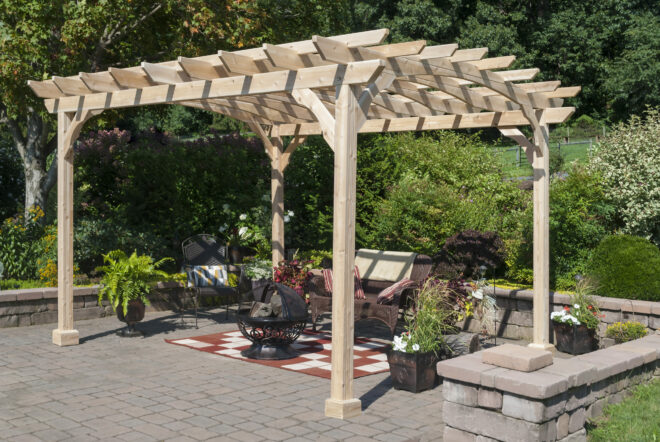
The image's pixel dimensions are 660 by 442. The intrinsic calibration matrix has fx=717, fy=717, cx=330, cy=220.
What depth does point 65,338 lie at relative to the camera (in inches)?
312

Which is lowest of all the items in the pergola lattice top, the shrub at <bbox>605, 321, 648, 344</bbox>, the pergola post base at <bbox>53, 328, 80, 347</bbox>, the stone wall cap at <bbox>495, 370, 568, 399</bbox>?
the pergola post base at <bbox>53, 328, 80, 347</bbox>

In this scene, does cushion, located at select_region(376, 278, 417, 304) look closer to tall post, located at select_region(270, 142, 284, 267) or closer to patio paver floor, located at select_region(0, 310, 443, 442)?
patio paver floor, located at select_region(0, 310, 443, 442)

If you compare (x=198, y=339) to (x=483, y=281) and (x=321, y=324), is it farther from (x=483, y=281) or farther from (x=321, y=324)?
(x=483, y=281)

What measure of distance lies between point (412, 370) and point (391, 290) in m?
2.01

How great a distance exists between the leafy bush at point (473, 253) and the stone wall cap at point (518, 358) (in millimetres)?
3822

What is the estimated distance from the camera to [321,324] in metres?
9.26

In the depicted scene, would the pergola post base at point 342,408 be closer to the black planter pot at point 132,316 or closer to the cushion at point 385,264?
the cushion at point 385,264

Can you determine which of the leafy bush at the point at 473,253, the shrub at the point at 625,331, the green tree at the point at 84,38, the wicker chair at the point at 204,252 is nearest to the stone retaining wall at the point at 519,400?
the shrub at the point at 625,331

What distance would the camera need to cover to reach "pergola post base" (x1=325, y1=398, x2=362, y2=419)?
208 inches

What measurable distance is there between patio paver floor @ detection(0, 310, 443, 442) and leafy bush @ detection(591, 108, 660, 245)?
192 inches

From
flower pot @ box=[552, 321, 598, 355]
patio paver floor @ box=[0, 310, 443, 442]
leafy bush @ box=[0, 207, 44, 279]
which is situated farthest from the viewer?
leafy bush @ box=[0, 207, 44, 279]

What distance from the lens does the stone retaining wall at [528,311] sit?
304 inches

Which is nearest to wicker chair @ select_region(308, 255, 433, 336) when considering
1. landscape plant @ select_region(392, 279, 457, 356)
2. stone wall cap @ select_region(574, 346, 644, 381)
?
landscape plant @ select_region(392, 279, 457, 356)

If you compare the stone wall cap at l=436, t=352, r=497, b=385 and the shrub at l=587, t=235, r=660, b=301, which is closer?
the stone wall cap at l=436, t=352, r=497, b=385
